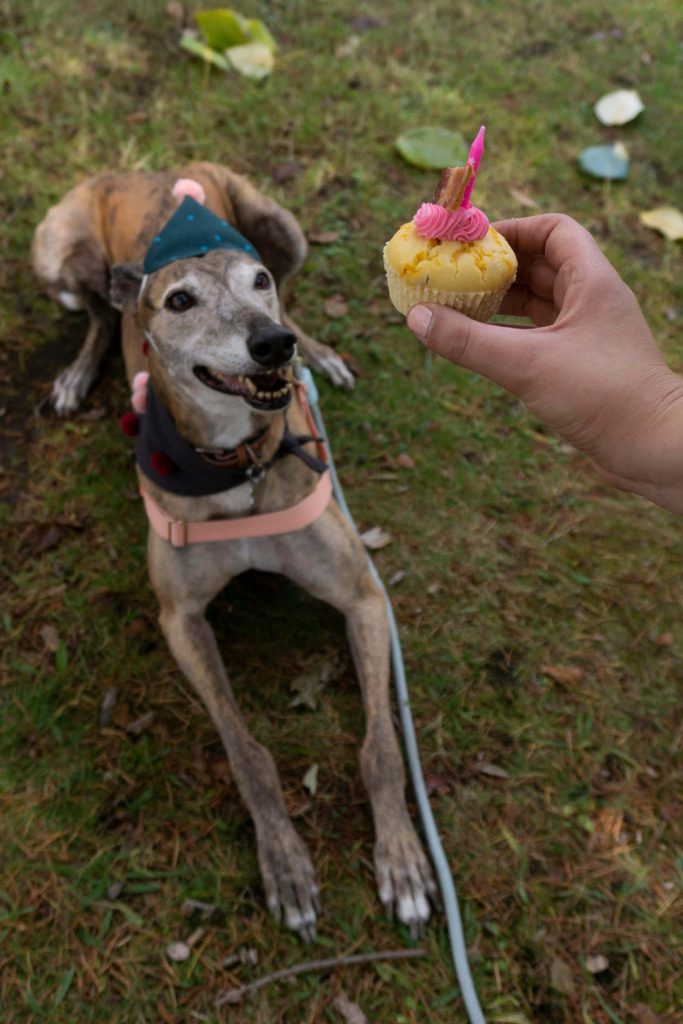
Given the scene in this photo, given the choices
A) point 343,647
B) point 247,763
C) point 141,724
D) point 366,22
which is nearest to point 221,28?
point 366,22

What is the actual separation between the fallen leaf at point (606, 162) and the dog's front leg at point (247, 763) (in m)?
4.58

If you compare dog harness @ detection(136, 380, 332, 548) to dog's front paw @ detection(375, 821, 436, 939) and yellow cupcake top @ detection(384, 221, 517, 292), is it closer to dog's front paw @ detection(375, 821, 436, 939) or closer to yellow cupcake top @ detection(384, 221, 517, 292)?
yellow cupcake top @ detection(384, 221, 517, 292)

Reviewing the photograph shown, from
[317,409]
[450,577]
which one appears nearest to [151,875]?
[450,577]

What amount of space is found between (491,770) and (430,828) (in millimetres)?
446

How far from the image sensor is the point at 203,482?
3.11 meters

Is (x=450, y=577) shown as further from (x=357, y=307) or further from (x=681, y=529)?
(x=357, y=307)

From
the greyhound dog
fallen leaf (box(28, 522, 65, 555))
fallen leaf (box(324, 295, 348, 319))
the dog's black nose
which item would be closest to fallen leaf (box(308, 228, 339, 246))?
fallen leaf (box(324, 295, 348, 319))

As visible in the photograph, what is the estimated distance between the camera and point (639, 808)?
137 inches

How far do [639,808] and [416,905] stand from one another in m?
1.16

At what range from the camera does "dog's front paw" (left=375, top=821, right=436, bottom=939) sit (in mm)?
3102

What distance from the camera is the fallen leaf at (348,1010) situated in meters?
2.96

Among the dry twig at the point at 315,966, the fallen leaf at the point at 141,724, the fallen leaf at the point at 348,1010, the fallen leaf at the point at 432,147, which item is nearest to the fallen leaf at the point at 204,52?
the fallen leaf at the point at 432,147

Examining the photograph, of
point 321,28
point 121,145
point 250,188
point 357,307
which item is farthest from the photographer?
point 321,28

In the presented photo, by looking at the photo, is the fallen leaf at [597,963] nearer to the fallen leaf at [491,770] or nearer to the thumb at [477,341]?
the fallen leaf at [491,770]
